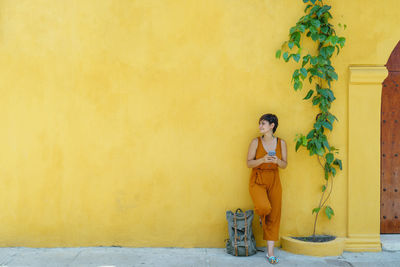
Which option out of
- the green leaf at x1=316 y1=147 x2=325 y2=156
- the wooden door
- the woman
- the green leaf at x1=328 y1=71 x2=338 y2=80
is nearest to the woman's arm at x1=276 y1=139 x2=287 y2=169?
the woman

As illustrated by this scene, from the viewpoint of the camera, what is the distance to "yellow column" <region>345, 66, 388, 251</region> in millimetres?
4926

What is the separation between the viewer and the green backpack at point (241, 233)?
469 cm

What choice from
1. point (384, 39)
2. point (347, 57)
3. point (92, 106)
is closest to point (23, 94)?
point (92, 106)

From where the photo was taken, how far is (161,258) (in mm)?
4660

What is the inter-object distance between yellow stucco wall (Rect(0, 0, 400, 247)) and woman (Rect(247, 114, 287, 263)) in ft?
0.81

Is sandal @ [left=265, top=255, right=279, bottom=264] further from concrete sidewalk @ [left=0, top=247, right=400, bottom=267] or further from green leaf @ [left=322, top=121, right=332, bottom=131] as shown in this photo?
green leaf @ [left=322, top=121, right=332, bottom=131]

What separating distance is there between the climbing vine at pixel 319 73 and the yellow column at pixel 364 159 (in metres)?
0.23

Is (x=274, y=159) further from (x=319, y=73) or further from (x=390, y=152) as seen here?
(x=390, y=152)

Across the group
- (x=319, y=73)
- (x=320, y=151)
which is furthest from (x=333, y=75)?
(x=320, y=151)

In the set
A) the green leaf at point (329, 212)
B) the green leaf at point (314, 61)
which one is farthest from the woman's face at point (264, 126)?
the green leaf at point (329, 212)

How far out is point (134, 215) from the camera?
197 inches

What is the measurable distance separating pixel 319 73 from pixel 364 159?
117cm

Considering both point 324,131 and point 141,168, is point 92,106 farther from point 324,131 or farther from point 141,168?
point 324,131

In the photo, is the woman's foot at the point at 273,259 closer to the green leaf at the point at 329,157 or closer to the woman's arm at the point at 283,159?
the woman's arm at the point at 283,159
